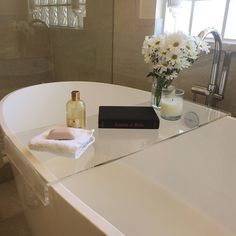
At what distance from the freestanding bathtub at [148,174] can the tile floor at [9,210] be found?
1.11 feet

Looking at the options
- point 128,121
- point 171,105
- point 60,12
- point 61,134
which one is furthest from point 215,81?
point 60,12

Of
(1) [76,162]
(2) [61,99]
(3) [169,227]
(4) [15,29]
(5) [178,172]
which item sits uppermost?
(4) [15,29]

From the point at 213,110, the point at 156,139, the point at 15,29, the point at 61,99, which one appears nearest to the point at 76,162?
the point at 156,139

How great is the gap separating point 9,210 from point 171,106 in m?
1.22

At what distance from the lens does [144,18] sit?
1957mm

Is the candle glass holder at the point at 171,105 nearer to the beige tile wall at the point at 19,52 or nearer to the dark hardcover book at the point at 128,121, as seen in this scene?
the dark hardcover book at the point at 128,121

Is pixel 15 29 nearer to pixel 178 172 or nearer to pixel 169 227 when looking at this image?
pixel 178 172

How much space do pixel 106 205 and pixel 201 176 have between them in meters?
0.54

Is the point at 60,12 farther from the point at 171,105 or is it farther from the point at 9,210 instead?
the point at 9,210

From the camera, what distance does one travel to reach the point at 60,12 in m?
2.53

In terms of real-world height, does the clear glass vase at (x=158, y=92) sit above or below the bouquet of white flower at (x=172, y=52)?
below

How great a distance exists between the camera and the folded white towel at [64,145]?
3.17 feet

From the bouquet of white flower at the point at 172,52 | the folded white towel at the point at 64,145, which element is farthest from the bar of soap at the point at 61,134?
the bouquet of white flower at the point at 172,52

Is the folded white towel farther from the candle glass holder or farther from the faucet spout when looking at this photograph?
the faucet spout
